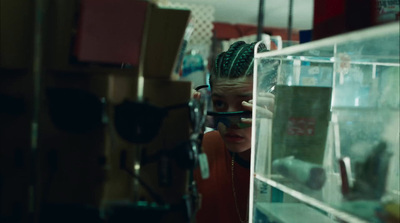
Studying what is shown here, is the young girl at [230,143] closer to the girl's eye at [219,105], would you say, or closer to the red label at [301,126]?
the girl's eye at [219,105]

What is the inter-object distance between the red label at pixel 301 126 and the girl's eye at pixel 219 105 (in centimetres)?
62

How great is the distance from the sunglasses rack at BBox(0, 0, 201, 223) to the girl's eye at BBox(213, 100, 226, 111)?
2.84ft

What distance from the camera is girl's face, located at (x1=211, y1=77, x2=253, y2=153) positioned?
194 cm

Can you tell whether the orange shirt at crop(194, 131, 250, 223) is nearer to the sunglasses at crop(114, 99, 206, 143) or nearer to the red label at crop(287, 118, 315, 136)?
the red label at crop(287, 118, 315, 136)

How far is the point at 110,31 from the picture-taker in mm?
1094

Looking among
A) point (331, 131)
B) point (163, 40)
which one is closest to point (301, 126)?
point (331, 131)

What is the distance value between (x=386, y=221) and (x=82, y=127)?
85cm

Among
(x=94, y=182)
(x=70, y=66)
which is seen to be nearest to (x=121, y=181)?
(x=94, y=182)

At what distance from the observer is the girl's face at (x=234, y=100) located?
194 centimetres

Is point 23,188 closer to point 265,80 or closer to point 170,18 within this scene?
point 170,18

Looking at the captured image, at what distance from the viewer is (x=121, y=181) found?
114 cm

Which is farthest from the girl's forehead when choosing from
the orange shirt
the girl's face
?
the orange shirt

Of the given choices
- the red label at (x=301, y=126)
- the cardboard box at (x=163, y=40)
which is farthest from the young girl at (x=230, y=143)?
the cardboard box at (x=163, y=40)

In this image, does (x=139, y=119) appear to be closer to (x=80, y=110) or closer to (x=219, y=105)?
(x=80, y=110)
